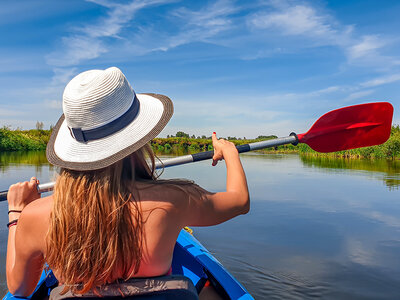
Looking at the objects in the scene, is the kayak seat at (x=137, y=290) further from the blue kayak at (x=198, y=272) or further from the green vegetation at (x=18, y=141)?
the green vegetation at (x=18, y=141)

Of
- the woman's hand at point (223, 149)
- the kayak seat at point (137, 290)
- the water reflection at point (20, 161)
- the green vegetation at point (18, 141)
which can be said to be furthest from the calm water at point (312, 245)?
the green vegetation at point (18, 141)

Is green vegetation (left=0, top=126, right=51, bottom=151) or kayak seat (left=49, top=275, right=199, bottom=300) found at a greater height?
green vegetation (left=0, top=126, right=51, bottom=151)

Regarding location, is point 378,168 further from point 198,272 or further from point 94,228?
point 94,228

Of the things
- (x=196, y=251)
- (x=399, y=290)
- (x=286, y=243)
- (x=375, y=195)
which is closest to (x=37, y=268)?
(x=196, y=251)

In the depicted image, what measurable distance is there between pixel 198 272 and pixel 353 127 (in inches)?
70.5

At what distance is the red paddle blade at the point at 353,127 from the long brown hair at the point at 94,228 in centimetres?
222

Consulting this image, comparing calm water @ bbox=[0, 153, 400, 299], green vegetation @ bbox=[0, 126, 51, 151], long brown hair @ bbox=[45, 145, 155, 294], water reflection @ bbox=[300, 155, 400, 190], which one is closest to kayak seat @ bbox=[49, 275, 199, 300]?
long brown hair @ bbox=[45, 145, 155, 294]

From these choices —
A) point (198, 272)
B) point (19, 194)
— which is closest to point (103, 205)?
point (19, 194)

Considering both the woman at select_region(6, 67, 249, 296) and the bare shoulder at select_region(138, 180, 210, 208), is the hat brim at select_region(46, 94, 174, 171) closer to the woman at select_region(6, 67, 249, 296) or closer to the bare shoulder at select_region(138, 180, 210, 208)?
the woman at select_region(6, 67, 249, 296)

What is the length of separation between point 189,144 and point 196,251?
41.9 metres

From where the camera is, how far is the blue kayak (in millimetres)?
1893

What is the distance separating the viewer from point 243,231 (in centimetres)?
486

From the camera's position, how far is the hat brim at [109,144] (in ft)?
3.58

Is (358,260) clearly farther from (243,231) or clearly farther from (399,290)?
(243,231)
